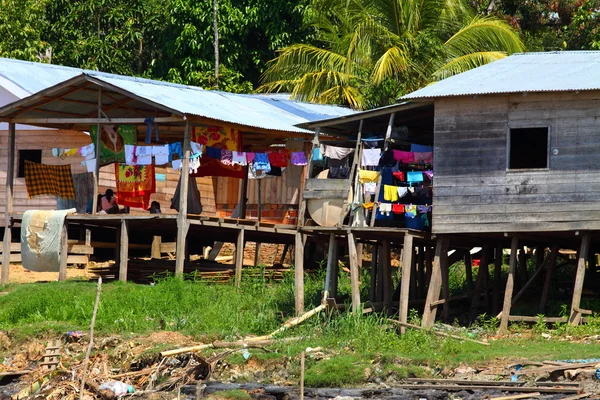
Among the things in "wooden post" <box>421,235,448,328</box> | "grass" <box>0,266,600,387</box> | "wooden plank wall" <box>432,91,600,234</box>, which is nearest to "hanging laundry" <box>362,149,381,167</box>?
"wooden plank wall" <box>432,91,600,234</box>

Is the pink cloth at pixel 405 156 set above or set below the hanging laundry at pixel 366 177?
above

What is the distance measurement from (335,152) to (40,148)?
9701 millimetres

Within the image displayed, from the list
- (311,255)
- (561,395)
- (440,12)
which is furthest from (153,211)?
(561,395)

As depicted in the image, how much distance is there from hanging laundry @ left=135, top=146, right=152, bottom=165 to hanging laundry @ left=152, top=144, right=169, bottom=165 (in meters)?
0.10

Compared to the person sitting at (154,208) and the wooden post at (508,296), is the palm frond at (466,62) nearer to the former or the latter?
the person sitting at (154,208)

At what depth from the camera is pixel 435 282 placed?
22203 millimetres

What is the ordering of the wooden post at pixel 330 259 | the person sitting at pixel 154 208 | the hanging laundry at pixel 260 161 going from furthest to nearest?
the person sitting at pixel 154 208, the hanging laundry at pixel 260 161, the wooden post at pixel 330 259

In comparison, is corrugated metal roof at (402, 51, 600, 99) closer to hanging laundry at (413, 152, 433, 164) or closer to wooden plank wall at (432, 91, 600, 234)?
wooden plank wall at (432, 91, 600, 234)

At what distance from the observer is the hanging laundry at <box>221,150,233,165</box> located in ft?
85.0

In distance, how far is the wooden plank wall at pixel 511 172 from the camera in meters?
21.2

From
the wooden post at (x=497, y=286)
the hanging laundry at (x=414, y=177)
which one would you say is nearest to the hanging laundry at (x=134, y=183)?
the hanging laundry at (x=414, y=177)

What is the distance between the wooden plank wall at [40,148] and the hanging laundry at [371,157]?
9.30m

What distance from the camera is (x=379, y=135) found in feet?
78.6

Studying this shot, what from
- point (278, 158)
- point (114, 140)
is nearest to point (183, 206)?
point (114, 140)
